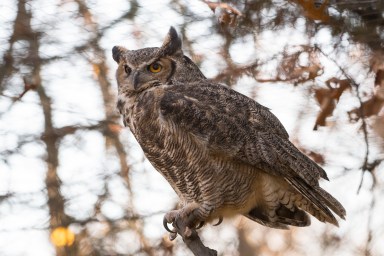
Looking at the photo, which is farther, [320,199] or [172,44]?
[172,44]

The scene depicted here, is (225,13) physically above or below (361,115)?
above

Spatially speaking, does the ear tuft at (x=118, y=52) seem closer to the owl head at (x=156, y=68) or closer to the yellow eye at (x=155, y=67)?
the owl head at (x=156, y=68)

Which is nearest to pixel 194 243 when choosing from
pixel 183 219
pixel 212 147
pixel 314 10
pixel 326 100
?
pixel 183 219

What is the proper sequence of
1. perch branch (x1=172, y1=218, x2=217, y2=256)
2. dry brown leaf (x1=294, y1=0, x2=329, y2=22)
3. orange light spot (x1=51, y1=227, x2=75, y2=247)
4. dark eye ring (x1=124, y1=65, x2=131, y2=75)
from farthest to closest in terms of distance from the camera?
1. orange light spot (x1=51, y1=227, x2=75, y2=247)
2. dry brown leaf (x1=294, y1=0, x2=329, y2=22)
3. dark eye ring (x1=124, y1=65, x2=131, y2=75)
4. perch branch (x1=172, y1=218, x2=217, y2=256)

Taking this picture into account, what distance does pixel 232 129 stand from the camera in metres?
2.58

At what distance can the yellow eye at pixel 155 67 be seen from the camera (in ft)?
8.98

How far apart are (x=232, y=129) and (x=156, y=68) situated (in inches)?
16.9

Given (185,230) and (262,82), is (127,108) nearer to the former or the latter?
(185,230)

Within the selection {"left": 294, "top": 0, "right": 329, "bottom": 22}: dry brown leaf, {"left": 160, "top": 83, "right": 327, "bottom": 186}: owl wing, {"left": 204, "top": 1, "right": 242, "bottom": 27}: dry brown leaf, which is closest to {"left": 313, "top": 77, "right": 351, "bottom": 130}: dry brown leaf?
{"left": 294, "top": 0, "right": 329, "bottom": 22}: dry brown leaf

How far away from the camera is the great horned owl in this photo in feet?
8.32

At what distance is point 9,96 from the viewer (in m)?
3.49

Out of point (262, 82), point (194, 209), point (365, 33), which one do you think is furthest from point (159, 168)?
point (365, 33)

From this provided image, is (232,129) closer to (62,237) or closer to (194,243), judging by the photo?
(194,243)

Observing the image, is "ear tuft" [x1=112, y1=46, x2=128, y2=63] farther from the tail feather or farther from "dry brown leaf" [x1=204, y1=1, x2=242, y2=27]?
the tail feather
